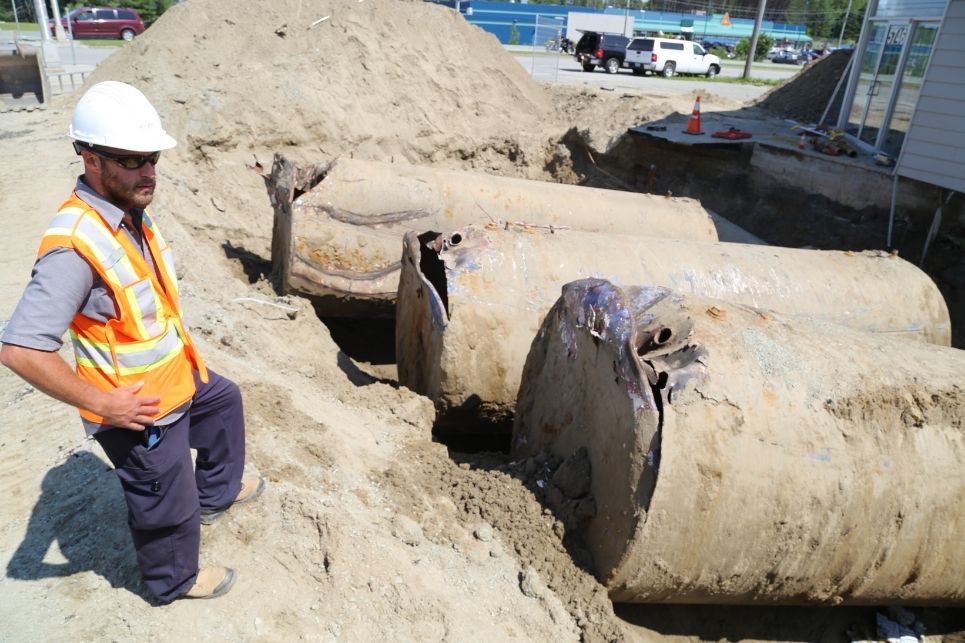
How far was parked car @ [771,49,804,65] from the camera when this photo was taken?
143 feet

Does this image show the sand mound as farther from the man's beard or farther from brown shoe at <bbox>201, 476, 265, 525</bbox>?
the man's beard

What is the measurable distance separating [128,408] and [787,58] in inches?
1937

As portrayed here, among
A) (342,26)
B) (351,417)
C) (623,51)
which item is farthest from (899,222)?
(623,51)

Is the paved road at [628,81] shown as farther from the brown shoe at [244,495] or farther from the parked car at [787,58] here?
the brown shoe at [244,495]

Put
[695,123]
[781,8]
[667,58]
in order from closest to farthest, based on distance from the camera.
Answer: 1. [695,123]
2. [667,58]
3. [781,8]

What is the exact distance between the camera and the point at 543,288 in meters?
4.39

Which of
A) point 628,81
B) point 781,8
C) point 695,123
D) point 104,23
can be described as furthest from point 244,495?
point 781,8

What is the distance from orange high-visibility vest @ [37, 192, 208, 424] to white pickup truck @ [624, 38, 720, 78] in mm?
27817

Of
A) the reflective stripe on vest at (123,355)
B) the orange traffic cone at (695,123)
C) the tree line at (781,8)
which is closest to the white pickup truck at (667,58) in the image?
the orange traffic cone at (695,123)

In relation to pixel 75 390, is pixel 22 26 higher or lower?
lower

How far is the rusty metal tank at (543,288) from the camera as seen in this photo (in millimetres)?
4293

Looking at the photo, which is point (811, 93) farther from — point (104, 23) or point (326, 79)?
point (104, 23)

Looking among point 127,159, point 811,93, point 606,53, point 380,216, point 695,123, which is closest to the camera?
point 127,159

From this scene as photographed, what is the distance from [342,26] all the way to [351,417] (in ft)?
31.1
